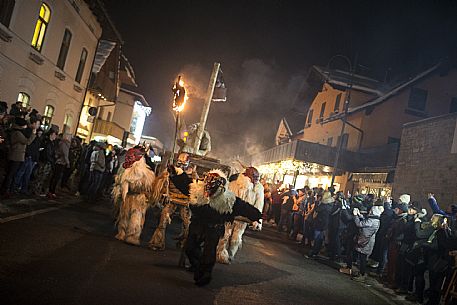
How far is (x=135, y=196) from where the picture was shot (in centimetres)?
710

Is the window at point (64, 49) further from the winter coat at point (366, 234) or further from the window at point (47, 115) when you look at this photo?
the winter coat at point (366, 234)

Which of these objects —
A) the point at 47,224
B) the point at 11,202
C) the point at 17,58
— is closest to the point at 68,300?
the point at 47,224

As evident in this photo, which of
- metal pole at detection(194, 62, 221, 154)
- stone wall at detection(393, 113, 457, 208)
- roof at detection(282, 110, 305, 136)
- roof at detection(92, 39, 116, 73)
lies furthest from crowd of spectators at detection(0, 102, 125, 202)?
roof at detection(282, 110, 305, 136)

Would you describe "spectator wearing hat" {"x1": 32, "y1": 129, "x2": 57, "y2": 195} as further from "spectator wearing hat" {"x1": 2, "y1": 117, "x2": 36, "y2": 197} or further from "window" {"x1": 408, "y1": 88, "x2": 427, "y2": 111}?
"window" {"x1": 408, "y1": 88, "x2": 427, "y2": 111}

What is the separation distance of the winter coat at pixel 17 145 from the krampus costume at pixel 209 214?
4.71 m

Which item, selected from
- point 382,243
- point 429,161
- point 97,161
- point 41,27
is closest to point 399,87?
point 429,161

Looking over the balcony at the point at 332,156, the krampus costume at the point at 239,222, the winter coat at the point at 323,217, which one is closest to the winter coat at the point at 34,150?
the krampus costume at the point at 239,222

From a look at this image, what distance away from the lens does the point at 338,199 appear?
1168 centimetres

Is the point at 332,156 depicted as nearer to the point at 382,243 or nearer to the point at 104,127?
the point at 382,243

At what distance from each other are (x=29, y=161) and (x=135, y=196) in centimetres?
371

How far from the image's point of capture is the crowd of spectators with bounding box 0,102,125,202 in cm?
827

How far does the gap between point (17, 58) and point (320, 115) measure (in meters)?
25.6

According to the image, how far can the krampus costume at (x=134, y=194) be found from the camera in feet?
23.1

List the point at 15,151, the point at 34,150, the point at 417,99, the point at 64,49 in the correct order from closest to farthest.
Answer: the point at 15,151, the point at 34,150, the point at 64,49, the point at 417,99
